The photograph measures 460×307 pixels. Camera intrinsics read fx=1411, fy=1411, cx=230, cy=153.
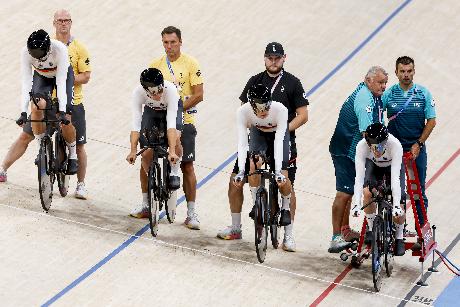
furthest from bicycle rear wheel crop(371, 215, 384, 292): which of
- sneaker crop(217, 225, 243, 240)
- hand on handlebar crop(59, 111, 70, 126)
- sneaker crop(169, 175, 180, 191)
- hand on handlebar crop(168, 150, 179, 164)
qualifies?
hand on handlebar crop(59, 111, 70, 126)

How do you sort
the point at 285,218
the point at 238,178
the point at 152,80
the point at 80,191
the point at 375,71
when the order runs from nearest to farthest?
1. the point at 238,178
2. the point at 152,80
3. the point at 375,71
4. the point at 285,218
5. the point at 80,191

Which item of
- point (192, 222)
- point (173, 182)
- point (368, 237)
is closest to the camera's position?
point (368, 237)

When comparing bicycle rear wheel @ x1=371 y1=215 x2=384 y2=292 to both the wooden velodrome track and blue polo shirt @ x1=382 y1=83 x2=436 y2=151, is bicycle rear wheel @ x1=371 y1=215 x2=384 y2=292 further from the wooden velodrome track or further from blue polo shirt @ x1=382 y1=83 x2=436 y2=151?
blue polo shirt @ x1=382 y1=83 x2=436 y2=151

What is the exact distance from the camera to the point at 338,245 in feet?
38.4

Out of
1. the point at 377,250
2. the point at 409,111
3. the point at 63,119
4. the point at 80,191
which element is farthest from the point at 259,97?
the point at 80,191

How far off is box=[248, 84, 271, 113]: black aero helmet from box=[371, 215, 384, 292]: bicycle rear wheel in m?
1.22

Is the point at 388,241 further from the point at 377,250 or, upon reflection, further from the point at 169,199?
the point at 169,199

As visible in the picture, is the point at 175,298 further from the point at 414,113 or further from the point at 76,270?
the point at 414,113

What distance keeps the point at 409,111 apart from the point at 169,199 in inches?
83.6

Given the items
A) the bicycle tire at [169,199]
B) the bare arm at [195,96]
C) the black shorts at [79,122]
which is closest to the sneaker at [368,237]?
the bicycle tire at [169,199]

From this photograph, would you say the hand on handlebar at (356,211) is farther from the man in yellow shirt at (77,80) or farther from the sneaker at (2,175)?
the sneaker at (2,175)

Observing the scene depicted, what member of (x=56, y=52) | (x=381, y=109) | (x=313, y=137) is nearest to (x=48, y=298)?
(x=56, y=52)

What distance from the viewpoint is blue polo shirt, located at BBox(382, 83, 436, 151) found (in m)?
11.5

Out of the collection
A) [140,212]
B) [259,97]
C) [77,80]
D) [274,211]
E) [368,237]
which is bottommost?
[140,212]
